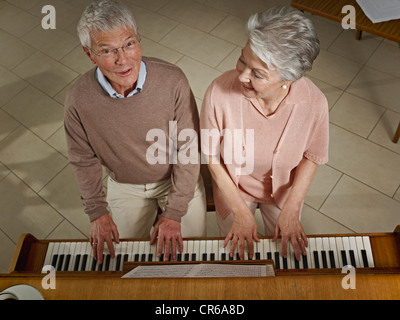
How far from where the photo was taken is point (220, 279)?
1.10m

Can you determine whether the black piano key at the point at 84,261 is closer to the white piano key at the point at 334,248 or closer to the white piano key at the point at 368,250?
the white piano key at the point at 334,248

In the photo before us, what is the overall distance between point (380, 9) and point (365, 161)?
117cm

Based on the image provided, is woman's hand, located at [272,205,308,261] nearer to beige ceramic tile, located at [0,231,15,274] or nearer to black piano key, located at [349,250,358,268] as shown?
black piano key, located at [349,250,358,268]

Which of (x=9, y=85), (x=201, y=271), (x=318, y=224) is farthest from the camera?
(x=9, y=85)

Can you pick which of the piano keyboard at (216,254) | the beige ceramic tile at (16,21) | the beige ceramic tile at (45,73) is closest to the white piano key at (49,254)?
the piano keyboard at (216,254)

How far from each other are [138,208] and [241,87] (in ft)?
3.15

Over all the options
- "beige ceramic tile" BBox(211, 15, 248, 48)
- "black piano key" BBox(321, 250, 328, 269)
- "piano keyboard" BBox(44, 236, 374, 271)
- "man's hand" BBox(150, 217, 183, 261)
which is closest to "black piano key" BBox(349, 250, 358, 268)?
"piano keyboard" BBox(44, 236, 374, 271)

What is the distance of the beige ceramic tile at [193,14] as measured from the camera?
13.1ft

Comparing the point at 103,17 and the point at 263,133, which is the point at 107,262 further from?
the point at 103,17

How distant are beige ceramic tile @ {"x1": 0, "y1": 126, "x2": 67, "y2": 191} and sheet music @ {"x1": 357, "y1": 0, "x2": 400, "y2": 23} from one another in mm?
2744

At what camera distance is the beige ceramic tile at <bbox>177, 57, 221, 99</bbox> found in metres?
3.41

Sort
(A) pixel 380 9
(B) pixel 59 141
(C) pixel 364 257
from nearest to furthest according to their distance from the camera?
(C) pixel 364 257 → (A) pixel 380 9 → (B) pixel 59 141

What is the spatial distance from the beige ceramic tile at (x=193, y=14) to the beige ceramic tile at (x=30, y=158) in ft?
7.07

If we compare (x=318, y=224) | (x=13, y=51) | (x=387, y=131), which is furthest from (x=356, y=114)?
(x=13, y=51)
